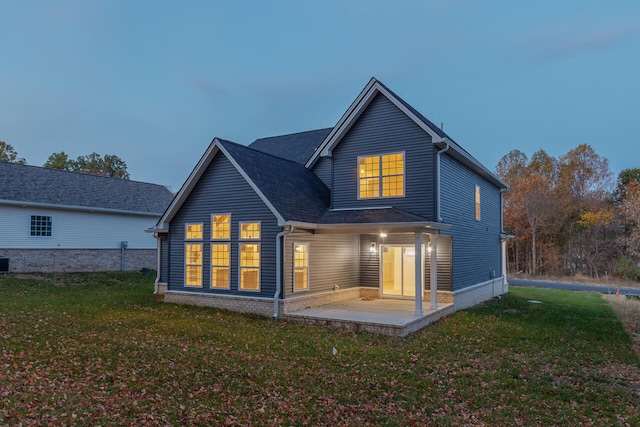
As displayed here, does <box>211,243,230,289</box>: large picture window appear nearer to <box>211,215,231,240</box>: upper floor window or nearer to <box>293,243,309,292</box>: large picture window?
<box>211,215,231,240</box>: upper floor window

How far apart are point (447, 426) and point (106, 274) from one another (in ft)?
67.8

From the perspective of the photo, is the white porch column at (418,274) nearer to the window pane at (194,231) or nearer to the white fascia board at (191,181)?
the white fascia board at (191,181)

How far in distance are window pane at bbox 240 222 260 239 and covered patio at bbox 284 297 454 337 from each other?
2547 millimetres

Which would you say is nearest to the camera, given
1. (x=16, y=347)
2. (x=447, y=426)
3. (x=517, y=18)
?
(x=447, y=426)

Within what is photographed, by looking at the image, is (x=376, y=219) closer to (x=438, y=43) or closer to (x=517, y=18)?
(x=517, y=18)

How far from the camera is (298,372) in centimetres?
728

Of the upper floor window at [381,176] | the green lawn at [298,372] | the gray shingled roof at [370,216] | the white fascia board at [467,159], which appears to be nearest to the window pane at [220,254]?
the green lawn at [298,372]

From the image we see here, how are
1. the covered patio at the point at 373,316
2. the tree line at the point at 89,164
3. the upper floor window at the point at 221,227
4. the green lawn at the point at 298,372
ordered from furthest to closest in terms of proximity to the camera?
the tree line at the point at 89,164, the upper floor window at the point at 221,227, the covered patio at the point at 373,316, the green lawn at the point at 298,372

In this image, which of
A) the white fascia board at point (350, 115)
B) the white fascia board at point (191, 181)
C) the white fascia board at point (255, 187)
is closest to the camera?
the white fascia board at point (255, 187)

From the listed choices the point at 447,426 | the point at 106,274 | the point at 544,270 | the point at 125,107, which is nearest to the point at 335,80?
the point at 125,107

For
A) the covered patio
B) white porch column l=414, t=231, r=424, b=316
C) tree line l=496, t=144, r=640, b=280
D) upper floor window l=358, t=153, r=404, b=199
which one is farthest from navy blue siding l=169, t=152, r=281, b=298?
tree line l=496, t=144, r=640, b=280

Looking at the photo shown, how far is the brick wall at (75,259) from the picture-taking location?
65.7 ft

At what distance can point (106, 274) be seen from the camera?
2181 cm

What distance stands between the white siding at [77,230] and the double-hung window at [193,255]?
448 inches
